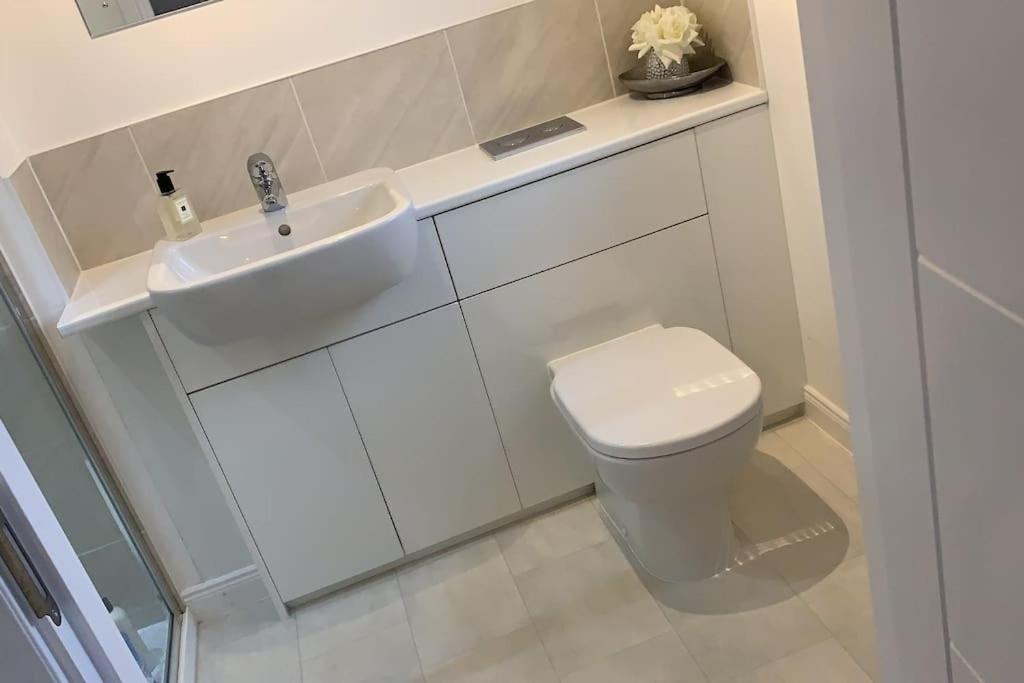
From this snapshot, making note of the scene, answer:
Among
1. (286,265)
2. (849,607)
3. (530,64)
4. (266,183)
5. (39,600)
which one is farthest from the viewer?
(530,64)

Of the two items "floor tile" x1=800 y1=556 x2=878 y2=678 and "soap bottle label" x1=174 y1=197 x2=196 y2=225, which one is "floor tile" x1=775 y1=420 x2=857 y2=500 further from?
"soap bottle label" x1=174 y1=197 x2=196 y2=225

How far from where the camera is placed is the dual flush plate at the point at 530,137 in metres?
2.10

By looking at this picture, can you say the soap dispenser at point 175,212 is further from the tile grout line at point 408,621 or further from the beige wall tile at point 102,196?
the tile grout line at point 408,621

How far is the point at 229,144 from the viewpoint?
2121 millimetres

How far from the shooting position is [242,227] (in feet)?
6.52

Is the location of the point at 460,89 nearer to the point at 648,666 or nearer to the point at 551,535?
the point at 551,535

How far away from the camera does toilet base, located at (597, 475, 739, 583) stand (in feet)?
6.17

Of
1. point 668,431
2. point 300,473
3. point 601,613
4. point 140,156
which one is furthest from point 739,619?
point 140,156

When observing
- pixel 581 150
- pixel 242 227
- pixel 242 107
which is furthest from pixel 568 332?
pixel 242 107

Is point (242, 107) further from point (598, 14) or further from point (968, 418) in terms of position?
point (968, 418)

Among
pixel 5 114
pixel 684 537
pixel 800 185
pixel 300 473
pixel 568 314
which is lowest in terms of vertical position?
pixel 684 537

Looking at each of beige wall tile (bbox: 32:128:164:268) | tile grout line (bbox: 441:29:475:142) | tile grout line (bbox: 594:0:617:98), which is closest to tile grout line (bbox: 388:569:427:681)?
beige wall tile (bbox: 32:128:164:268)

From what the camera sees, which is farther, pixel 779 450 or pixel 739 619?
pixel 779 450

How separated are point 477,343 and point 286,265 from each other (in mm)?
527
